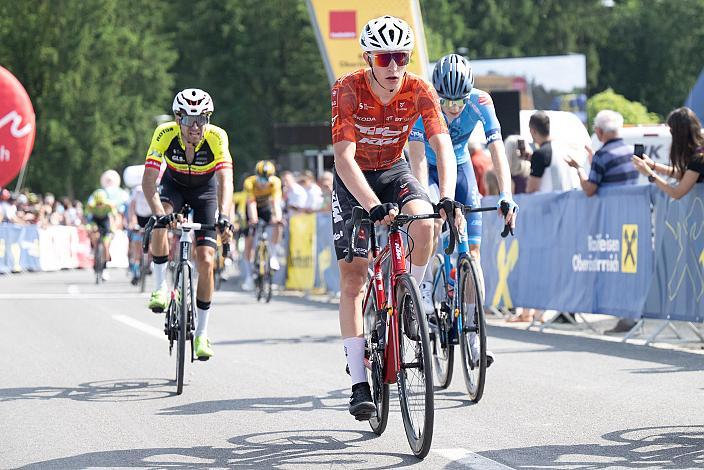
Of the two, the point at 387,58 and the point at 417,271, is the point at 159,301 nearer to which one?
the point at 417,271

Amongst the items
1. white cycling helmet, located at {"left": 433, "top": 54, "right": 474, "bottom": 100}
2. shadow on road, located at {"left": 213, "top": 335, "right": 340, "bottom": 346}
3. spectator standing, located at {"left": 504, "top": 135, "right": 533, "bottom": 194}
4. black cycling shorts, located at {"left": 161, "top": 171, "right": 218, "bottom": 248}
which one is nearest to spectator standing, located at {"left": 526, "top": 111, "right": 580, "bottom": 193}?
spectator standing, located at {"left": 504, "top": 135, "right": 533, "bottom": 194}

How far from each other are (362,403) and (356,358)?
0.36m

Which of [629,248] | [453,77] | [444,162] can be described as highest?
[453,77]

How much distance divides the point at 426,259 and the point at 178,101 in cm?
283

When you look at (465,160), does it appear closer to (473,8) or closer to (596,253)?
(596,253)

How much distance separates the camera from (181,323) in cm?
1038

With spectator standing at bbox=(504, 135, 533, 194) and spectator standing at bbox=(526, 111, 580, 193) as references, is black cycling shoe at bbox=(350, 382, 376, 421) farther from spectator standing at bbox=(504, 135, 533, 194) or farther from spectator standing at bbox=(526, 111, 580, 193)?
spectator standing at bbox=(504, 135, 533, 194)

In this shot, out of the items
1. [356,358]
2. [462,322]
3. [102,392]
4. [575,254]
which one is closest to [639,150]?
[575,254]

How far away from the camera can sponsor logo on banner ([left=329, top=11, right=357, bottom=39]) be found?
23.6 meters

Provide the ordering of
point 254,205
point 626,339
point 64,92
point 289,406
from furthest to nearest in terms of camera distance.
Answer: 1. point 64,92
2. point 254,205
3. point 626,339
4. point 289,406

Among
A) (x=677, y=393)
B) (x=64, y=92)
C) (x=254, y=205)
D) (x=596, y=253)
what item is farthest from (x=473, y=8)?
(x=677, y=393)

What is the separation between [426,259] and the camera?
8.59 metres

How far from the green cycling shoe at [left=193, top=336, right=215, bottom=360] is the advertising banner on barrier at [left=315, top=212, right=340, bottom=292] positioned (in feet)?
37.6

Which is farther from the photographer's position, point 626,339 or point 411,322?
point 626,339
